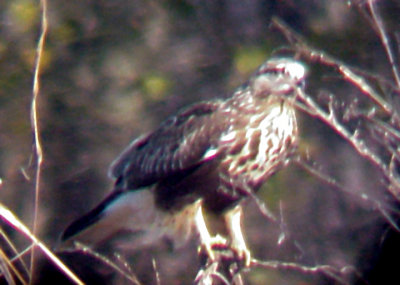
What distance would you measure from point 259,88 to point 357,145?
1785 mm

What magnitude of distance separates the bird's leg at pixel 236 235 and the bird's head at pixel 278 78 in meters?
0.53

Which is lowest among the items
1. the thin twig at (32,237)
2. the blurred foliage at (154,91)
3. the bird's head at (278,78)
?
the blurred foliage at (154,91)

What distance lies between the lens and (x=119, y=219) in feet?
20.1

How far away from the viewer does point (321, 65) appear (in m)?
6.98

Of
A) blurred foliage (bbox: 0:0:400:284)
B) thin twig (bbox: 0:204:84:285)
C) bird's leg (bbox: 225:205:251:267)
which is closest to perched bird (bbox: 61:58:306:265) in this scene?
bird's leg (bbox: 225:205:251:267)

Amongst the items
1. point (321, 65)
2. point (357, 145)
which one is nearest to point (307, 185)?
point (321, 65)

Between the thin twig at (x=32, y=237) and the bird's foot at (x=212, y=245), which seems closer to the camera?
the thin twig at (x=32, y=237)

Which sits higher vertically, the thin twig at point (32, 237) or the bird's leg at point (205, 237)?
the thin twig at point (32, 237)

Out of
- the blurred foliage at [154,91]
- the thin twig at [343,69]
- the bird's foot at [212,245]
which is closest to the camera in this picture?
the thin twig at [343,69]

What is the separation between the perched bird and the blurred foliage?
1088 mm

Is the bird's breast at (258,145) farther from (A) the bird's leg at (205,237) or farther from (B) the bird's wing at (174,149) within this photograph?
(A) the bird's leg at (205,237)

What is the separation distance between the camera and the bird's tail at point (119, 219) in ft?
19.7

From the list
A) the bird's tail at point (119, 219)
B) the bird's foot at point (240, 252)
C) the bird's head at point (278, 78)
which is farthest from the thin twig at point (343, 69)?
the bird's tail at point (119, 219)

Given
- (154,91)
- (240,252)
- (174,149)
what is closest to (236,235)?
(240,252)
